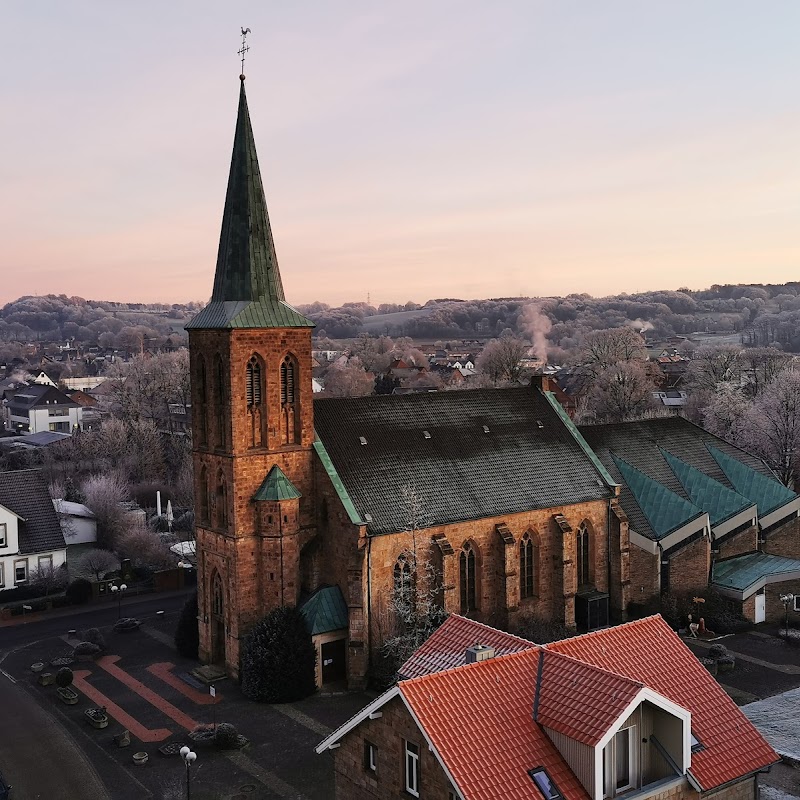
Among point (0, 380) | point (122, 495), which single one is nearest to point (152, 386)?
point (122, 495)

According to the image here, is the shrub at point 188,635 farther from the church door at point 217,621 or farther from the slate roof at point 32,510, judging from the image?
the slate roof at point 32,510

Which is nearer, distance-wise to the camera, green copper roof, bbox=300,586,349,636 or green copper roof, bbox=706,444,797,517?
green copper roof, bbox=300,586,349,636

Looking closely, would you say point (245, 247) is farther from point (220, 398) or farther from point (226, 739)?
point (226, 739)

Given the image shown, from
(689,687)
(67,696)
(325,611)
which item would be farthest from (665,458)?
(67,696)

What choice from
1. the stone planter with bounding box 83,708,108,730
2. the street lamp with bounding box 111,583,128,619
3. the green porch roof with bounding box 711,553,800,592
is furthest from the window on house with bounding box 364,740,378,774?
the street lamp with bounding box 111,583,128,619

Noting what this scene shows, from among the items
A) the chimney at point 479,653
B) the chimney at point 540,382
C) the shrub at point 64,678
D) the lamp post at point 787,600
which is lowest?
the shrub at point 64,678

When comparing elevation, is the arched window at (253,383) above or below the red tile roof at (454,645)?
above

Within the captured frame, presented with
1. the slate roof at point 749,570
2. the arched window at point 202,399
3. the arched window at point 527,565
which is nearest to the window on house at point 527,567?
the arched window at point 527,565

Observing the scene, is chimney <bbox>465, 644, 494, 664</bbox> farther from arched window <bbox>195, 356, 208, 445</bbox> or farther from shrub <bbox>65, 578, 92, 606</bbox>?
shrub <bbox>65, 578, 92, 606</bbox>
